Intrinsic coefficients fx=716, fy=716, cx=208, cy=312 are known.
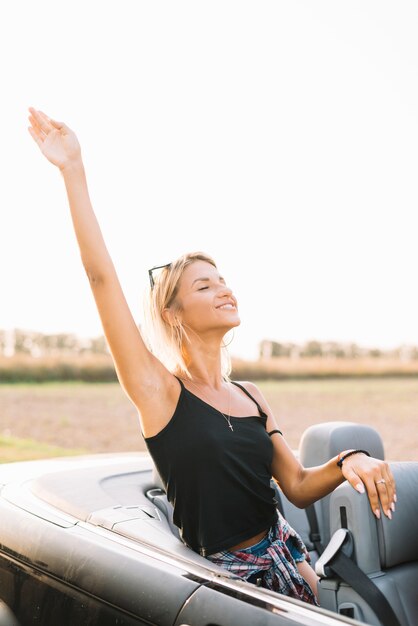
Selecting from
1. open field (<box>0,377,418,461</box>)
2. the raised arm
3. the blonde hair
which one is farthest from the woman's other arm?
open field (<box>0,377,418,461</box>)

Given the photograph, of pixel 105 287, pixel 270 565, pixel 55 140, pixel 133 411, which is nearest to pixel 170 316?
pixel 105 287

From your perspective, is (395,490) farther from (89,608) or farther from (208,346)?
(89,608)

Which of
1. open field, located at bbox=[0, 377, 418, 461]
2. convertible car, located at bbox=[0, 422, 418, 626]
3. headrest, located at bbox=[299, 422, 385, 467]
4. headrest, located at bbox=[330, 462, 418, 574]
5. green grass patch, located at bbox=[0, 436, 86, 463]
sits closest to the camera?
convertible car, located at bbox=[0, 422, 418, 626]

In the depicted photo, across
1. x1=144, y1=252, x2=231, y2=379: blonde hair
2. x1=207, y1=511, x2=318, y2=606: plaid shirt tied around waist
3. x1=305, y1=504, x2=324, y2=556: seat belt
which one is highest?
x1=144, y1=252, x2=231, y2=379: blonde hair

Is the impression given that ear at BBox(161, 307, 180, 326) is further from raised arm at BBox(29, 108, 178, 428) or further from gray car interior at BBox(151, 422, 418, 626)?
gray car interior at BBox(151, 422, 418, 626)

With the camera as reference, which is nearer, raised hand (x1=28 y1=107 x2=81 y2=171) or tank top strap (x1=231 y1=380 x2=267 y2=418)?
raised hand (x1=28 y1=107 x2=81 y2=171)

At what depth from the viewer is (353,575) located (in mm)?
1966

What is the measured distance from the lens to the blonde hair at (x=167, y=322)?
250 cm

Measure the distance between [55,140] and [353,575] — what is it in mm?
1548

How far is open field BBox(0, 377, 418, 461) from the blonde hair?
9523mm

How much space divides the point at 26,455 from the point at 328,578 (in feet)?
28.3

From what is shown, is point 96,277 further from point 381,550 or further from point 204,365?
point 381,550

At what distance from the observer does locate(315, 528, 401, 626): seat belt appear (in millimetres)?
1907

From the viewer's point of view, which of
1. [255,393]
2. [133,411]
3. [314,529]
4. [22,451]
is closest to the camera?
[255,393]
